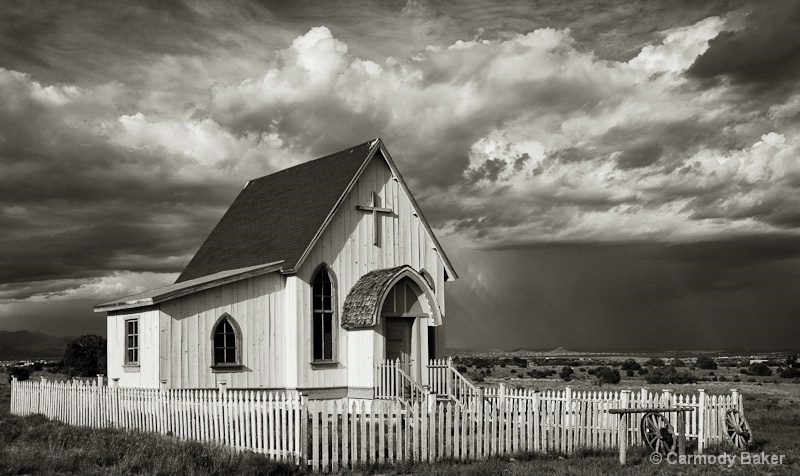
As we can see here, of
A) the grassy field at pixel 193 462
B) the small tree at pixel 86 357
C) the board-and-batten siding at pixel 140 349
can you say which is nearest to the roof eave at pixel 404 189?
the board-and-batten siding at pixel 140 349

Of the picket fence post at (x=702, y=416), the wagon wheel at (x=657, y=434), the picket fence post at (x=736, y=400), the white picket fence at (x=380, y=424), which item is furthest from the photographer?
the picket fence post at (x=736, y=400)

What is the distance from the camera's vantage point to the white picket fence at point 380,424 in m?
15.4

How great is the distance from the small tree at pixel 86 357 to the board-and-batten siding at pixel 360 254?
991 inches

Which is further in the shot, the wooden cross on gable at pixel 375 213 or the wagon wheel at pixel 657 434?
the wooden cross on gable at pixel 375 213

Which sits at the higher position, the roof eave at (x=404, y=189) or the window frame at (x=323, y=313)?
the roof eave at (x=404, y=189)

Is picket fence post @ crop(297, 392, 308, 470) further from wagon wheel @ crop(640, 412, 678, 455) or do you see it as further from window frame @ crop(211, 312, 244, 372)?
window frame @ crop(211, 312, 244, 372)

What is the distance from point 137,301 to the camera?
2256 centimetres

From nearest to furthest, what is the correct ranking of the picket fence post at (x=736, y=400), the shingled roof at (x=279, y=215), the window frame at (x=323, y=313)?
the picket fence post at (x=736, y=400) → the window frame at (x=323, y=313) → the shingled roof at (x=279, y=215)

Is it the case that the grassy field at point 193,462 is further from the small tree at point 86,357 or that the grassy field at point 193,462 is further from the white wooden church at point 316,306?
the small tree at point 86,357

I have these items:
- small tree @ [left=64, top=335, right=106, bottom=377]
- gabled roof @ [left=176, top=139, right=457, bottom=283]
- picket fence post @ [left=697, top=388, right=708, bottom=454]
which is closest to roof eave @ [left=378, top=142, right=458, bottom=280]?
gabled roof @ [left=176, top=139, right=457, bottom=283]

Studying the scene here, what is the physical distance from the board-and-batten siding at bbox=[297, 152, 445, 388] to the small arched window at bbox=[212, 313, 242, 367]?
1.68m

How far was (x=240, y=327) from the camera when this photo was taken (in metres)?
23.5

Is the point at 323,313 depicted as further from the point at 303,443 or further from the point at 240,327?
the point at 303,443

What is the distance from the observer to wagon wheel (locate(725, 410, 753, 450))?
19.2m
